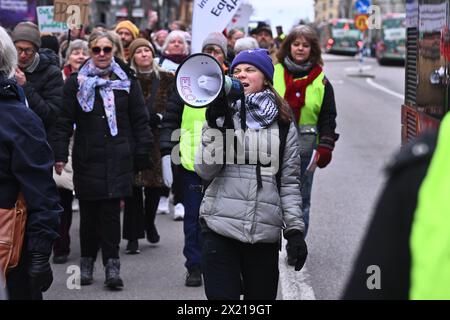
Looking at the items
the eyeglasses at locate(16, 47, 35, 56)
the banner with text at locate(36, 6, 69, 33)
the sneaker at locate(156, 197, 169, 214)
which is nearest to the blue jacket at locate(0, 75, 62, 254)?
the eyeglasses at locate(16, 47, 35, 56)

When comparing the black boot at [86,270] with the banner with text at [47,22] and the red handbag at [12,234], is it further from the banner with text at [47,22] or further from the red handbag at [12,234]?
the banner with text at [47,22]

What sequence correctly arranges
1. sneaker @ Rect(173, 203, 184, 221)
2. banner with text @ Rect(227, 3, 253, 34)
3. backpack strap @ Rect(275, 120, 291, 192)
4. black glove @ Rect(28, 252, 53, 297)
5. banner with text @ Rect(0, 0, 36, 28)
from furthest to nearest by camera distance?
banner with text @ Rect(0, 0, 36, 28) → banner with text @ Rect(227, 3, 253, 34) → sneaker @ Rect(173, 203, 184, 221) → backpack strap @ Rect(275, 120, 291, 192) → black glove @ Rect(28, 252, 53, 297)

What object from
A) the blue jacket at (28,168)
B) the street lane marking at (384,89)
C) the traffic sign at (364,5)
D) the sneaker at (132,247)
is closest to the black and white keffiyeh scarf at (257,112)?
the blue jacket at (28,168)

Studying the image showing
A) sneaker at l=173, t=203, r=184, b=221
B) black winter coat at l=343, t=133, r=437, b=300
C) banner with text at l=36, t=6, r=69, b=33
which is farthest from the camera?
banner with text at l=36, t=6, r=69, b=33

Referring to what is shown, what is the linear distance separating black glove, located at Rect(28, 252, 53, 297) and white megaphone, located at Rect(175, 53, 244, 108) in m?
1.02

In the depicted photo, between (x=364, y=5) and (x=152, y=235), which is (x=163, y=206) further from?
(x=364, y=5)

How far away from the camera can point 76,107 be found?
717cm

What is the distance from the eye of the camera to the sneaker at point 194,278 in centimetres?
719

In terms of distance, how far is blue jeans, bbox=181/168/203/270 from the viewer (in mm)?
7047

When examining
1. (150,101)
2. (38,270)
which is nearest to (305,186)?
(150,101)

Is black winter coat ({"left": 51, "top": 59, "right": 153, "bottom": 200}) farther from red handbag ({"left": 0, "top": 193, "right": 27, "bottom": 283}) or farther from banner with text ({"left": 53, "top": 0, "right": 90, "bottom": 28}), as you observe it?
banner with text ({"left": 53, "top": 0, "right": 90, "bottom": 28})

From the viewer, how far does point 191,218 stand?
714cm

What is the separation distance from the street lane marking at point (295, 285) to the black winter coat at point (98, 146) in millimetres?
1319
